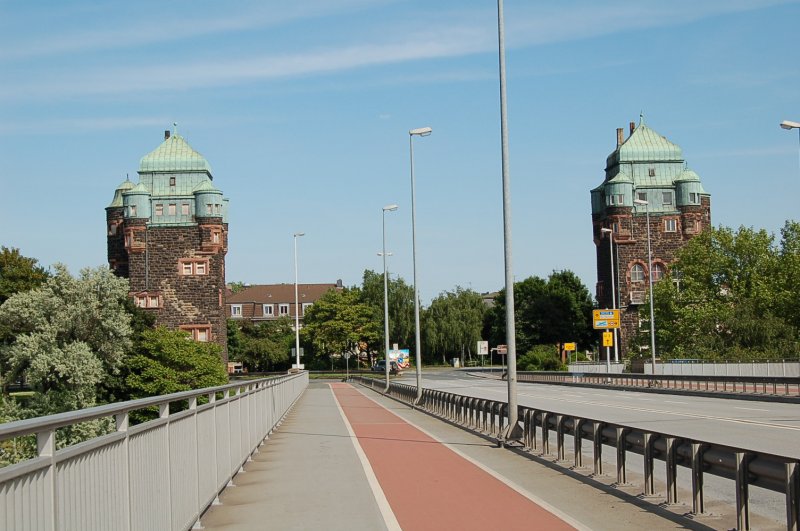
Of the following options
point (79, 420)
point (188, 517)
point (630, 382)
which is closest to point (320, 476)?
point (188, 517)

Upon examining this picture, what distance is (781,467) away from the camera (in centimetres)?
881

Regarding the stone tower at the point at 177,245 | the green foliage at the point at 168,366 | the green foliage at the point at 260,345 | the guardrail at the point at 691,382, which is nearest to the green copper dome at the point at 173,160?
the stone tower at the point at 177,245

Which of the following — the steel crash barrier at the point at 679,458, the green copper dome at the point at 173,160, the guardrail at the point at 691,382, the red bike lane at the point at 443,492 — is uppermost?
the green copper dome at the point at 173,160

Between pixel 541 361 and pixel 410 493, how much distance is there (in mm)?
91661

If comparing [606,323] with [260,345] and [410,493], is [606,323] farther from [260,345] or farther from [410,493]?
[410,493]

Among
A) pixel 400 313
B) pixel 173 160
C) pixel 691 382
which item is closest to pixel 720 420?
pixel 691 382

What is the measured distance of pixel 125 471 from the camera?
698 centimetres

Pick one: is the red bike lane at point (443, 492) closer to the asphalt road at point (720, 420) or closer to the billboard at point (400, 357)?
the asphalt road at point (720, 420)

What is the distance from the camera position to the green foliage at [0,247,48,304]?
94.1 m

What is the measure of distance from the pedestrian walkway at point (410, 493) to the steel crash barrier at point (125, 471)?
802mm

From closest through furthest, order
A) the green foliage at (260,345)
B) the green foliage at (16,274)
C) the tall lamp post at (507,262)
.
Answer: the tall lamp post at (507,262)
the green foliage at (16,274)
the green foliage at (260,345)

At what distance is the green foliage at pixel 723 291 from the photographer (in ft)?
260

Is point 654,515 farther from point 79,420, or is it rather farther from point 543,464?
point 79,420

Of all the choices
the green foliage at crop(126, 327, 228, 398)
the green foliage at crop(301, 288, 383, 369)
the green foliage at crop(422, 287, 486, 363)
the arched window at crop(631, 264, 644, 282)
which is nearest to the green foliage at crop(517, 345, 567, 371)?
the arched window at crop(631, 264, 644, 282)
